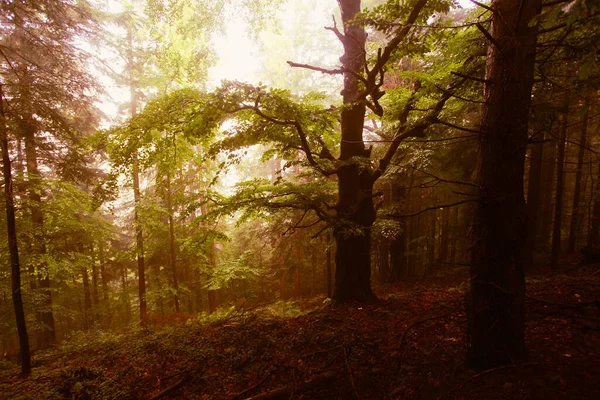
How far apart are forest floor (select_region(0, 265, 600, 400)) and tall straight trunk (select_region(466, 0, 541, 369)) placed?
0.97 feet

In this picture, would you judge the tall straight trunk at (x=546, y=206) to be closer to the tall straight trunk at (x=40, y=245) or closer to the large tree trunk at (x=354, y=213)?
the large tree trunk at (x=354, y=213)

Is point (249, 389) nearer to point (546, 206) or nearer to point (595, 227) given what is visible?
point (595, 227)

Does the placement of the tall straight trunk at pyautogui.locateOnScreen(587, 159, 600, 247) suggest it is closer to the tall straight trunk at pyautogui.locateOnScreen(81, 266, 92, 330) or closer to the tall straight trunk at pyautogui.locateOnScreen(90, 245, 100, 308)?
the tall straight trunk at pyautogui.locateOnScreen(81, 266, 92, 330)

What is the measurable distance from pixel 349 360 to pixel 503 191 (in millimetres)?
3629

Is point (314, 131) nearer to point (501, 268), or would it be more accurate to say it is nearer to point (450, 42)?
point (450, 42)

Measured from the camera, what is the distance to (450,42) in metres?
5.43

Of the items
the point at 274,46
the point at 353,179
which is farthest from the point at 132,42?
the point at 353,179

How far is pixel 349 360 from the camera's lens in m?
4.76

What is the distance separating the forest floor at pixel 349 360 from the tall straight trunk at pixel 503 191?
0.30 m

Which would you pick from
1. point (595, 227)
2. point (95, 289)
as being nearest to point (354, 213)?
point (595, 227)

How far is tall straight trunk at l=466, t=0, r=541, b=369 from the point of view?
304cm

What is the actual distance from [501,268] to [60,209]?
43.9ft

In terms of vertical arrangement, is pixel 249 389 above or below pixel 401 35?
below

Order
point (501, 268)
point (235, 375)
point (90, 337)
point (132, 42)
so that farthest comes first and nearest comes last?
point (132, 42) < point (90, 337) < point (235, 375) < point (501, 268)
